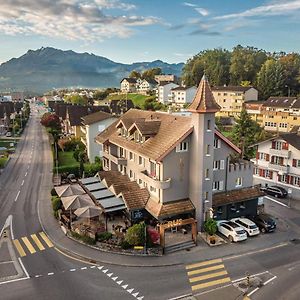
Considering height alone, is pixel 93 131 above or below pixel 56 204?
above

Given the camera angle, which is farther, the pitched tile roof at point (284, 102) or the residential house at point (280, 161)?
the pitched tile roof at point (284, 102)

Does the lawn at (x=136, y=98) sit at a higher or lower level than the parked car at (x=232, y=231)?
higher

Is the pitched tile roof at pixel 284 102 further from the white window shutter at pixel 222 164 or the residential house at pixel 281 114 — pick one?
the white window shutter at pixel 222 164

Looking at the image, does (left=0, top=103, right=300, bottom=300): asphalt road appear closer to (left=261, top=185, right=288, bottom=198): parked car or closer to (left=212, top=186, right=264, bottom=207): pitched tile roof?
(left=212, top=186, right=264, bottom=207): pitched tile roof

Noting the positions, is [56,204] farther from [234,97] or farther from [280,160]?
[234,97]

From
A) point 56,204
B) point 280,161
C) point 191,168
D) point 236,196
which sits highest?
point 191,168

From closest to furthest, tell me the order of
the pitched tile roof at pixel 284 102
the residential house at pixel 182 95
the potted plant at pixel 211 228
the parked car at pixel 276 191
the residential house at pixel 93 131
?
the potted plant at pixel 211 228 < the parked car at pixel 276 191 < the residential house at pixel 93 131 < the pitched tile roof at pixel 284 102 < the residential house at pixel 182 95

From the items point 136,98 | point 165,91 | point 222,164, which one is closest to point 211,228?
point 222,164

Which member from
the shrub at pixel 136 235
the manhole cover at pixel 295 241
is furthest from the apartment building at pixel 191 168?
the manhole cover at pixel 295 241

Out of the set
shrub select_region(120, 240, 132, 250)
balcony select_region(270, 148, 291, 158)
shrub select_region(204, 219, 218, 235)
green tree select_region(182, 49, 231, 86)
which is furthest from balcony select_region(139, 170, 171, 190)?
green tree select_region(182, 49, 231, 86)
